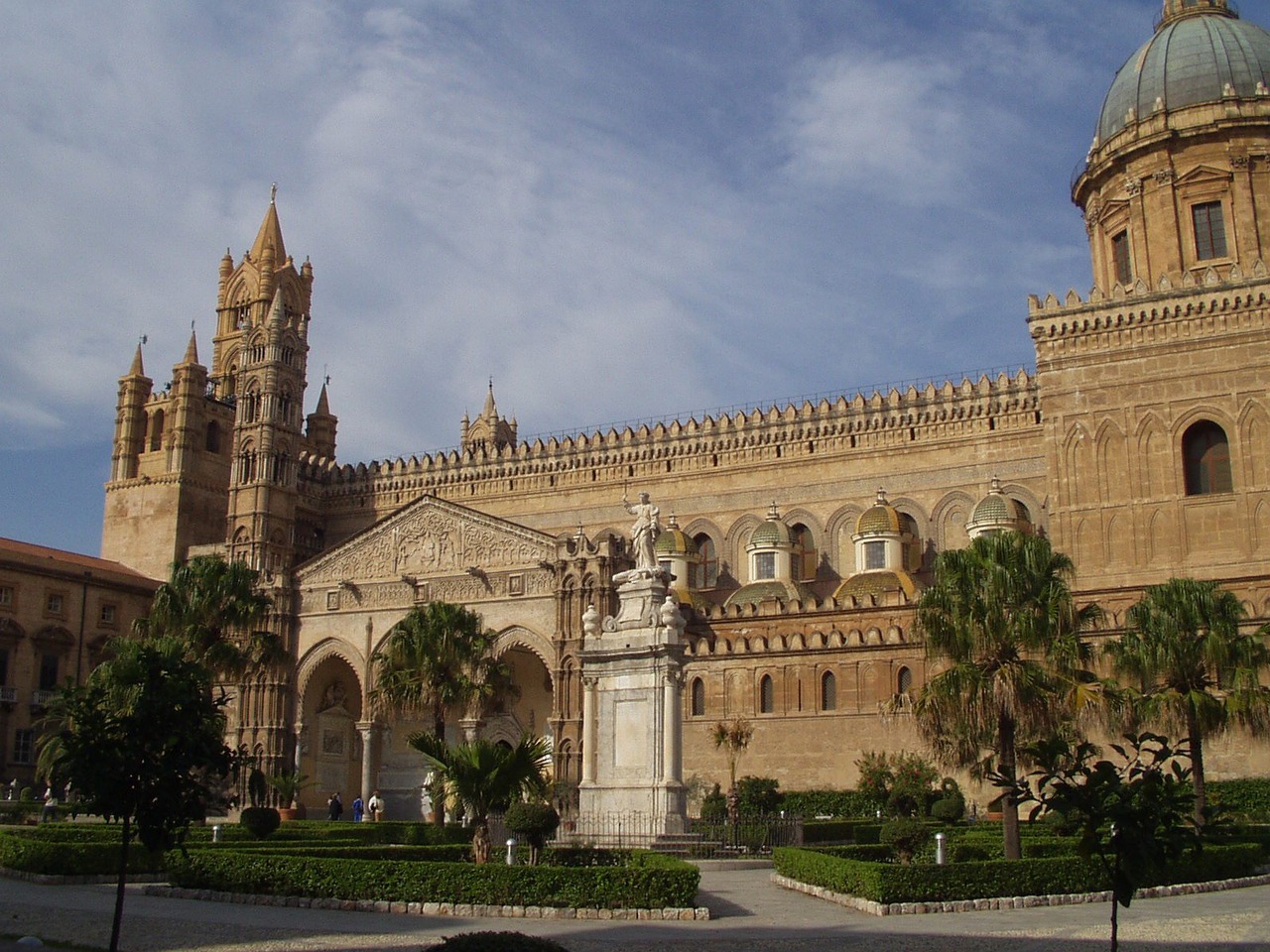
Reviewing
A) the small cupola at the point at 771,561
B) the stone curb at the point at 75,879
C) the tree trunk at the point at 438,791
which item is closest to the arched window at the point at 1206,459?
the small cupola at the point at 771,561

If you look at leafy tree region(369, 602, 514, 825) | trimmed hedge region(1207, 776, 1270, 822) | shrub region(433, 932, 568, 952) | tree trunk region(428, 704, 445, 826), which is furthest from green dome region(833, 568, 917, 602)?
shrub region(433, 932, 568, 952)

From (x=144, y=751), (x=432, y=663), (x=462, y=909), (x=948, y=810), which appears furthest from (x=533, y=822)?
(x=432, y=663)

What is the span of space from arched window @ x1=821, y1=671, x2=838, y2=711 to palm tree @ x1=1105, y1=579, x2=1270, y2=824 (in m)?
12.6

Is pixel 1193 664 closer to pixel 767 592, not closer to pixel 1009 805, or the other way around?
pixel 1009 805

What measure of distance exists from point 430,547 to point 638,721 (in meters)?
28.0

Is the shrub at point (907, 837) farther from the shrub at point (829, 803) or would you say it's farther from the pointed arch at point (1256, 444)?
the pointed arch at point (1256, 444)

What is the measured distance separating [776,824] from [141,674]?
17544 mm

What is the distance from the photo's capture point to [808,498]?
52.6 meters

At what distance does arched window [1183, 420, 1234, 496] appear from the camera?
133ft

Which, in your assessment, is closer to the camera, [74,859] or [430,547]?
[74,859]

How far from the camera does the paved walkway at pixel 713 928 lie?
46.9 feet

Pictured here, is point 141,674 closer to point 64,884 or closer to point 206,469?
point 64,884

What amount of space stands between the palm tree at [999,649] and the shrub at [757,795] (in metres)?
11.7

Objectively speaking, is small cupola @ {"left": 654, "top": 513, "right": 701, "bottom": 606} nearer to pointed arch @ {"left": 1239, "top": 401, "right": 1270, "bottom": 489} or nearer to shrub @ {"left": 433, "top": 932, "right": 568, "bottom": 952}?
pointed arch @ {"left": 1239, "top": 401, "right": 1270, "bottom": 489}
